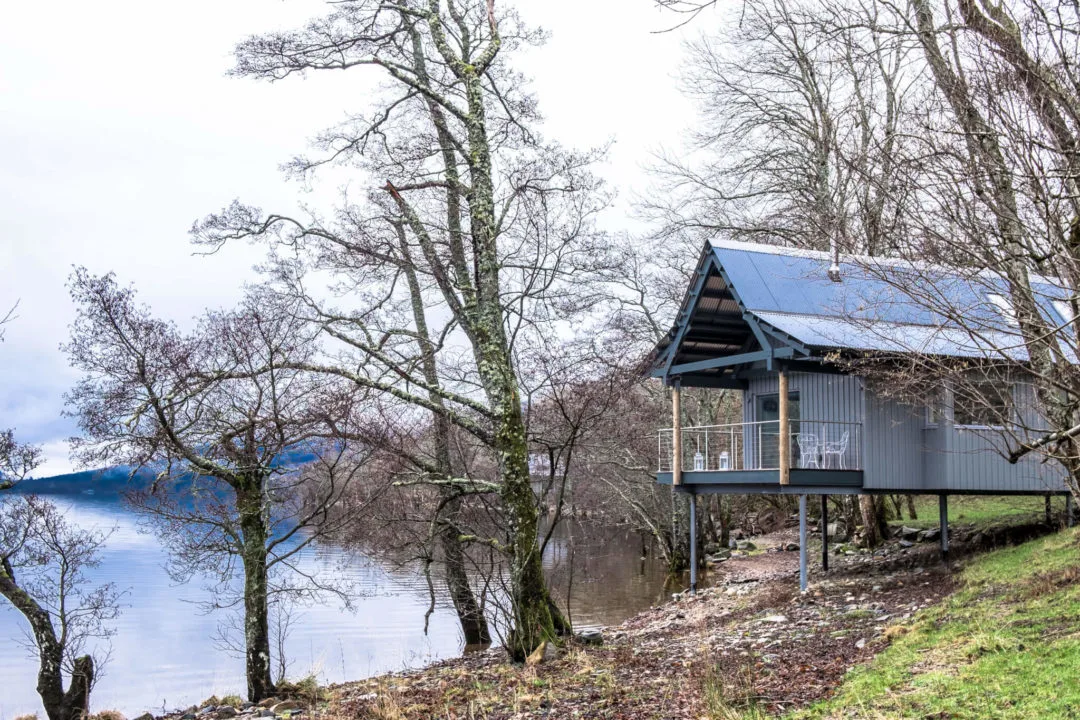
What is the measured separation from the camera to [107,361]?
12773mm

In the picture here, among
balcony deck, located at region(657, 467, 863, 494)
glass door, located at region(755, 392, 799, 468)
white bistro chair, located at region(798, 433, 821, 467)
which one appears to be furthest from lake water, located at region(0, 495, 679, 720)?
white bistro chair, located at region(798, 433, 821, 467)

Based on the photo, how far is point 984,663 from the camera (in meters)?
7.93

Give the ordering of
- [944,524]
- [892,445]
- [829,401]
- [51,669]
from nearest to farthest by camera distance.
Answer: [51,669] < [892,445] < [829,401] < [944,524]

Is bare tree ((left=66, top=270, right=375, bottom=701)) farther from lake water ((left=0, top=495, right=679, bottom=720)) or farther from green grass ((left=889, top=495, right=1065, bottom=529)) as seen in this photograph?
green grass ((left=889, top=495, right=1065, bottom=529))

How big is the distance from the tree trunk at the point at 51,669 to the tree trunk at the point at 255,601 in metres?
2.51

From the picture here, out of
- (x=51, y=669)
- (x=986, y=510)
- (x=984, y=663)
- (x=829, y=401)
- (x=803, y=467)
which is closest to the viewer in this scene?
(x=984, y=663)

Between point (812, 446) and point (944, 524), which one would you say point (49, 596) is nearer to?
point (812, 446)

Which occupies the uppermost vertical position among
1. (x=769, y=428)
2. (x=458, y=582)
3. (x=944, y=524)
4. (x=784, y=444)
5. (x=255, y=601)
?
(x=769, y=428)

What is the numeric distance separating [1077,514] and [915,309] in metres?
6.04

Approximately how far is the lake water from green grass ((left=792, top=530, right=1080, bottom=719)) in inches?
264

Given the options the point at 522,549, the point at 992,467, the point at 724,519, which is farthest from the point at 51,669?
the point at 724,519

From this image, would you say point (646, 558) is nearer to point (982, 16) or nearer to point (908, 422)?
point (908, 422)

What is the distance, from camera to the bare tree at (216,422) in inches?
500

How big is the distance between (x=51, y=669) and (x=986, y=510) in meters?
23.3
